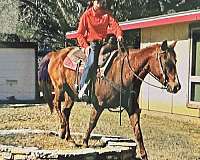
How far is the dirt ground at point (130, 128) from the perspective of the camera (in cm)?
950

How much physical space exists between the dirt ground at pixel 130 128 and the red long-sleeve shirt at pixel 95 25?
1.93 m

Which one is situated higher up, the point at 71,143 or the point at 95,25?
the point at 95,25

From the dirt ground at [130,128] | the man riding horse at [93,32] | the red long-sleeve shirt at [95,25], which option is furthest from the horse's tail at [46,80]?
the red long-sleeve shirt at [95,25]

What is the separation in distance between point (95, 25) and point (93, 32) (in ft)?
0.37

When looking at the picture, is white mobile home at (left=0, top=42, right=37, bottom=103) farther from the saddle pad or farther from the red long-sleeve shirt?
the red long-sleeve shirt

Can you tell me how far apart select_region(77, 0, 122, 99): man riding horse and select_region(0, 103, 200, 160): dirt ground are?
4.49 ft

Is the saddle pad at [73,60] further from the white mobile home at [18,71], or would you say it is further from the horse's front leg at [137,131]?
the white mobile home at [18,71]

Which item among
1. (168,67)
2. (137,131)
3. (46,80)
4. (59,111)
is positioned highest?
(168,67)

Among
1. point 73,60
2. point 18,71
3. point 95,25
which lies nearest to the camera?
point 95,25

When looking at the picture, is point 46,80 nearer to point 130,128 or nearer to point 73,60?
point 73,60

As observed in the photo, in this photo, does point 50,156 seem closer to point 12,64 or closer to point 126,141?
point 126,141

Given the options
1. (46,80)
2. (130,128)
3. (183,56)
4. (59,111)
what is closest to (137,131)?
(59,111)

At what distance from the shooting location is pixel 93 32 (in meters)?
8.23

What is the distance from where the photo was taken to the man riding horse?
26.8ft
